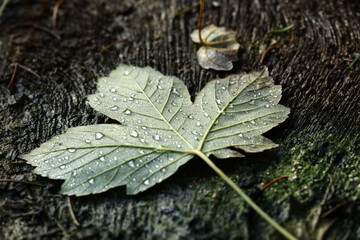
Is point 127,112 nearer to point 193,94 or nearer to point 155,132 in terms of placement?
point 155,132

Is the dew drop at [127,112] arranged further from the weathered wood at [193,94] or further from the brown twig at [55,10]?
the brown twig at [55,10]

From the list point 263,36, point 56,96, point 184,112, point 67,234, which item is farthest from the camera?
point 263,36

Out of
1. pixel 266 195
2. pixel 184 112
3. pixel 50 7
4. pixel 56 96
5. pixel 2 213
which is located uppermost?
pixel 50 7

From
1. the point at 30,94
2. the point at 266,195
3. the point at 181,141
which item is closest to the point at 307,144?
the point at 266,195

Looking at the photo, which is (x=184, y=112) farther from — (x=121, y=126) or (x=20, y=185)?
(x=20, y=185)

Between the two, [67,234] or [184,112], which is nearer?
[67,234]

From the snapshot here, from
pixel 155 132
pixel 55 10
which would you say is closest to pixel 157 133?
pixel 155 132

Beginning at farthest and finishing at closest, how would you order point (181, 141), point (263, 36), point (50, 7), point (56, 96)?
point (50, 7), point (263, 36), point (56, 96), point (181, 141)

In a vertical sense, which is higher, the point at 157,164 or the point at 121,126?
the point at 121,126
